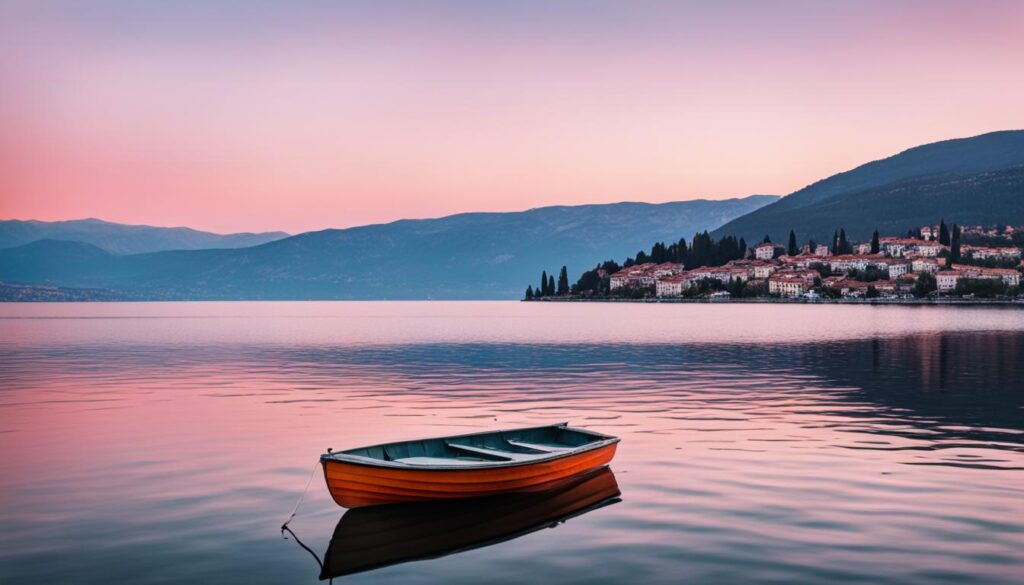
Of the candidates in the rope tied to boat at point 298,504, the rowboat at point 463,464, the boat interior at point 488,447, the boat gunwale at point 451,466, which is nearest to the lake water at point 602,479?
the rope tied to boat at point 298,504

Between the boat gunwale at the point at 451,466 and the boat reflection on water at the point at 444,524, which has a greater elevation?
the boat gunwale at the point at 451,466

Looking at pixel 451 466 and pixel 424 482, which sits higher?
pixel 451 466

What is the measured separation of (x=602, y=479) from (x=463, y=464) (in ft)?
15.5

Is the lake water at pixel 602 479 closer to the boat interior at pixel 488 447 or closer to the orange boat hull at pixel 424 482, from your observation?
the orange boat hull at pixel 424 482

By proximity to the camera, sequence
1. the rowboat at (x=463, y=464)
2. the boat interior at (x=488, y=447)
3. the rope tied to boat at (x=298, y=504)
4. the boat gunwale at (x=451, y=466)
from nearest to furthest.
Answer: the rope tied to boat at (x=298, y=504)
the boat gunwale at (x=451, y=466)
the rowboat at (x=463, y=464)
the boat interior at (x=488, y=447)

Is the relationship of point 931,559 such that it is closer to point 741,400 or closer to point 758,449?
point 758,449

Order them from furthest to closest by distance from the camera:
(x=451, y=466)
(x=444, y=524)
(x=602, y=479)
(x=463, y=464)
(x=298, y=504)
Answer: (x=602, y=479)
(x=463, y=464)
(x=298, y=504)
(x=451, y=466)
(x=444, y=524)

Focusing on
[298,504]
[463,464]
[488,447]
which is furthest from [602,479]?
[298,504]

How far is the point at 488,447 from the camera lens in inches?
1043

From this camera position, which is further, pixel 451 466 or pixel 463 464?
pixel 463 464

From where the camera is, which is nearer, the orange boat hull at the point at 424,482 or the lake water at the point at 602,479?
the lake water at the point at 602,479

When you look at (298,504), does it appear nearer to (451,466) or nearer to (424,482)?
(424,482)

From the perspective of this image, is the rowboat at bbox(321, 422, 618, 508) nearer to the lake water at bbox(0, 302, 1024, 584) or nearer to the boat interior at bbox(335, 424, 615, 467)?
the boat interior at bbox(335, 424, 615, 467)

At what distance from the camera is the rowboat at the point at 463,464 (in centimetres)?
2119
